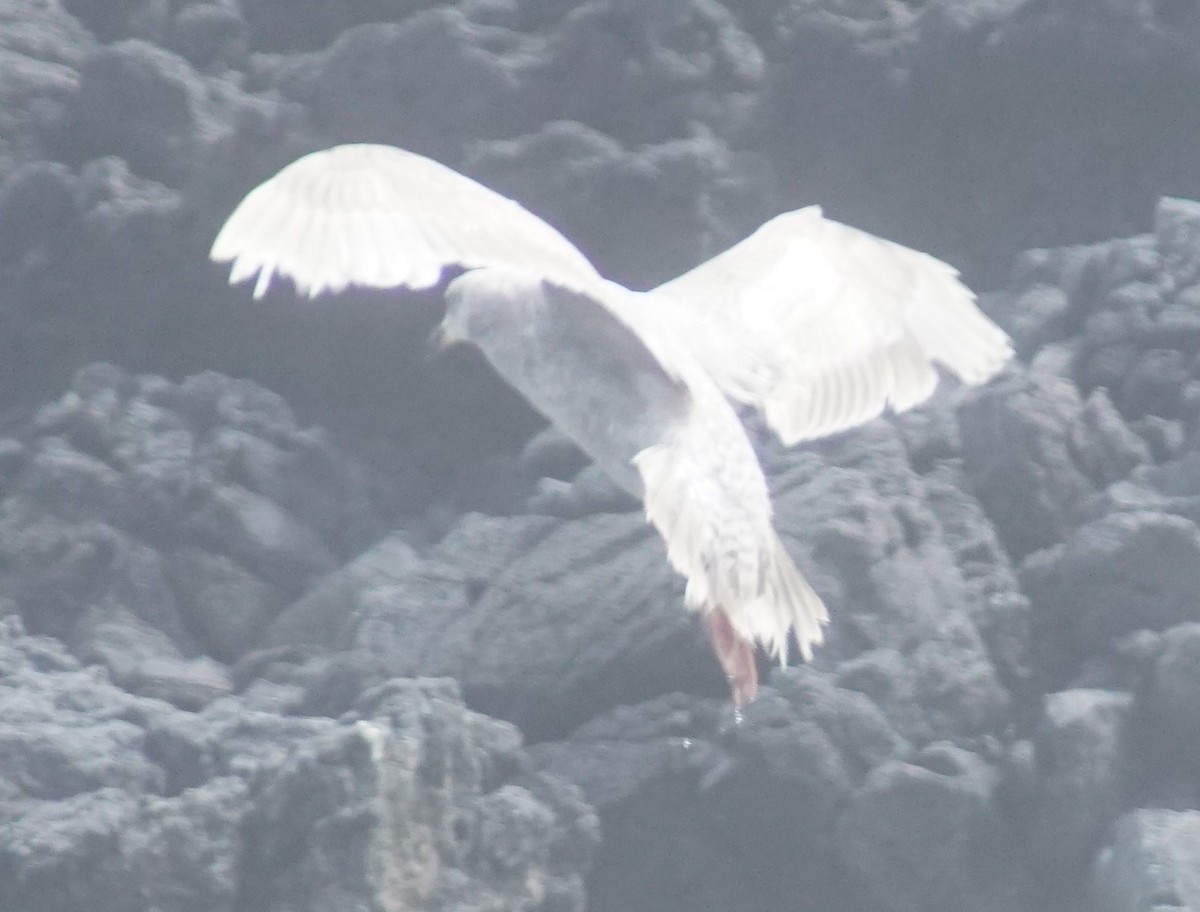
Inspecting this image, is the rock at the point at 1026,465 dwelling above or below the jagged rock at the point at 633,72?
below

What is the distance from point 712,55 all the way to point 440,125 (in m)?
1.24

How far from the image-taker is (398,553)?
632cm

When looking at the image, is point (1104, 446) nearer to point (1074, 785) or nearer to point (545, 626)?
point (1074, 785)

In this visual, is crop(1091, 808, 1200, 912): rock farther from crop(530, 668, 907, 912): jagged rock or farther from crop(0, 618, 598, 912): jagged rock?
crop(0, 618, 598, 912): jagged rock

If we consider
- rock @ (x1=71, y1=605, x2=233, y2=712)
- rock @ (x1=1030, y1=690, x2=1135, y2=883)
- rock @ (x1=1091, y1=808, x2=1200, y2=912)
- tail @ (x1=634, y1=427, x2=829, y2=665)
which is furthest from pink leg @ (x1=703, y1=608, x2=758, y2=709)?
rock @ (x1=71, y1=605, x2=233, y2=712)

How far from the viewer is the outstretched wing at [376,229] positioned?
4066 mm

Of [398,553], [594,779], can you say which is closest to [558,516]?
[398,553]

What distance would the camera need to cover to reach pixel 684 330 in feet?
16.7

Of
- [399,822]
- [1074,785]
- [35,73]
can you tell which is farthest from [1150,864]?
[35,73]

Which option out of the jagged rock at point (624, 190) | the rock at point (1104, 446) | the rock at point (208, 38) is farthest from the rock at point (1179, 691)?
the rock at point (208, 38)

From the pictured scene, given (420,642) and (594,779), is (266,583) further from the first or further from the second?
(594,779)

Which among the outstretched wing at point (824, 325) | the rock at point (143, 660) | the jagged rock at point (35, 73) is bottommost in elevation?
the rock at point (143, 660)

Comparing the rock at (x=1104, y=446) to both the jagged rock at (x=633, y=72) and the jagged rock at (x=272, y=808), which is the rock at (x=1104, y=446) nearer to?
the jagged rock at (x=633, y=72)

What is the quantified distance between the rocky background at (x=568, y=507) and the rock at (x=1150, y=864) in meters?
0.01
